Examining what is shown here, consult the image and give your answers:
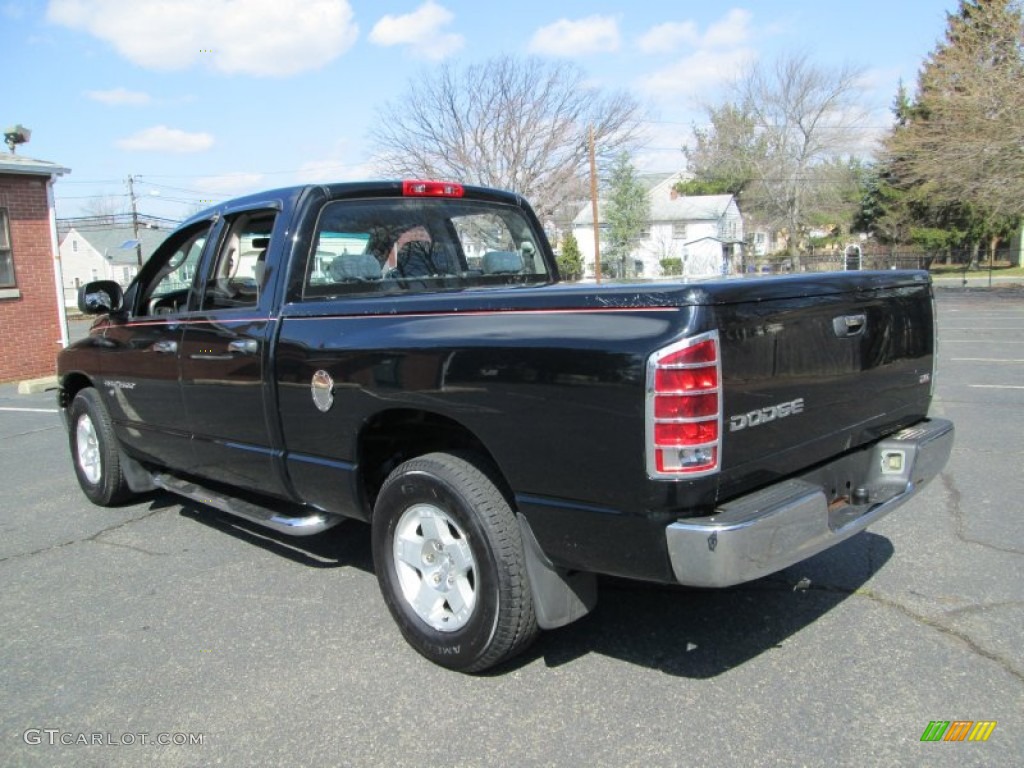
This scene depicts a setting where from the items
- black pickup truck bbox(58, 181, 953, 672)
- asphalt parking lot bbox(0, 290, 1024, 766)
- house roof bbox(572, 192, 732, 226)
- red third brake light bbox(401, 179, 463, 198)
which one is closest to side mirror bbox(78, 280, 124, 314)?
black pickup truck bbox(58, 181, 953, 672)

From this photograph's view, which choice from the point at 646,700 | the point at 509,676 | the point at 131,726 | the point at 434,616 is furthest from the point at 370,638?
the point at 646,700

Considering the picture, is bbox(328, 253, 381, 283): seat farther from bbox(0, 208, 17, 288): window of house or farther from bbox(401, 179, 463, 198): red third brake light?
bbox(0, 208, 17, 288): window of house

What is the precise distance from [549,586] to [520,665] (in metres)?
0.52

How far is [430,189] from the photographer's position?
14.5ft

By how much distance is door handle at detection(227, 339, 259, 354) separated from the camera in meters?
3.77

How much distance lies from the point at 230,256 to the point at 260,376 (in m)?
0.90

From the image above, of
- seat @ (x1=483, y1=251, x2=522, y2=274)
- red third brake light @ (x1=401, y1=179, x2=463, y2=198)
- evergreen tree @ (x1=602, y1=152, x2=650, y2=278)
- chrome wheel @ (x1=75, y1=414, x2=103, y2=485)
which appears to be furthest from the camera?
evergreen tree @ (x1=602, y1=152, x2=650, y2=278)

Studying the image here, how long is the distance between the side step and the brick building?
11.8 metres

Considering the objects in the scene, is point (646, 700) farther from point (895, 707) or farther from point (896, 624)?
point (896, 624)

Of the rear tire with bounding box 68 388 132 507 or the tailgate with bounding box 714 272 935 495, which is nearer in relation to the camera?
the tailgate with bounding box 714 272 935 495

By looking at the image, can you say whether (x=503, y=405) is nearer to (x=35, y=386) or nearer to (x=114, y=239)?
(x=35, y=386)

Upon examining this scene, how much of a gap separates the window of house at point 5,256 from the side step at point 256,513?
11.9 m

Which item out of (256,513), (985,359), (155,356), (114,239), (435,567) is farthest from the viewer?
(114,239)

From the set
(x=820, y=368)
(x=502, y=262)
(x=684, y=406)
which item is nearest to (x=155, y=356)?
(x=502, y=262)
